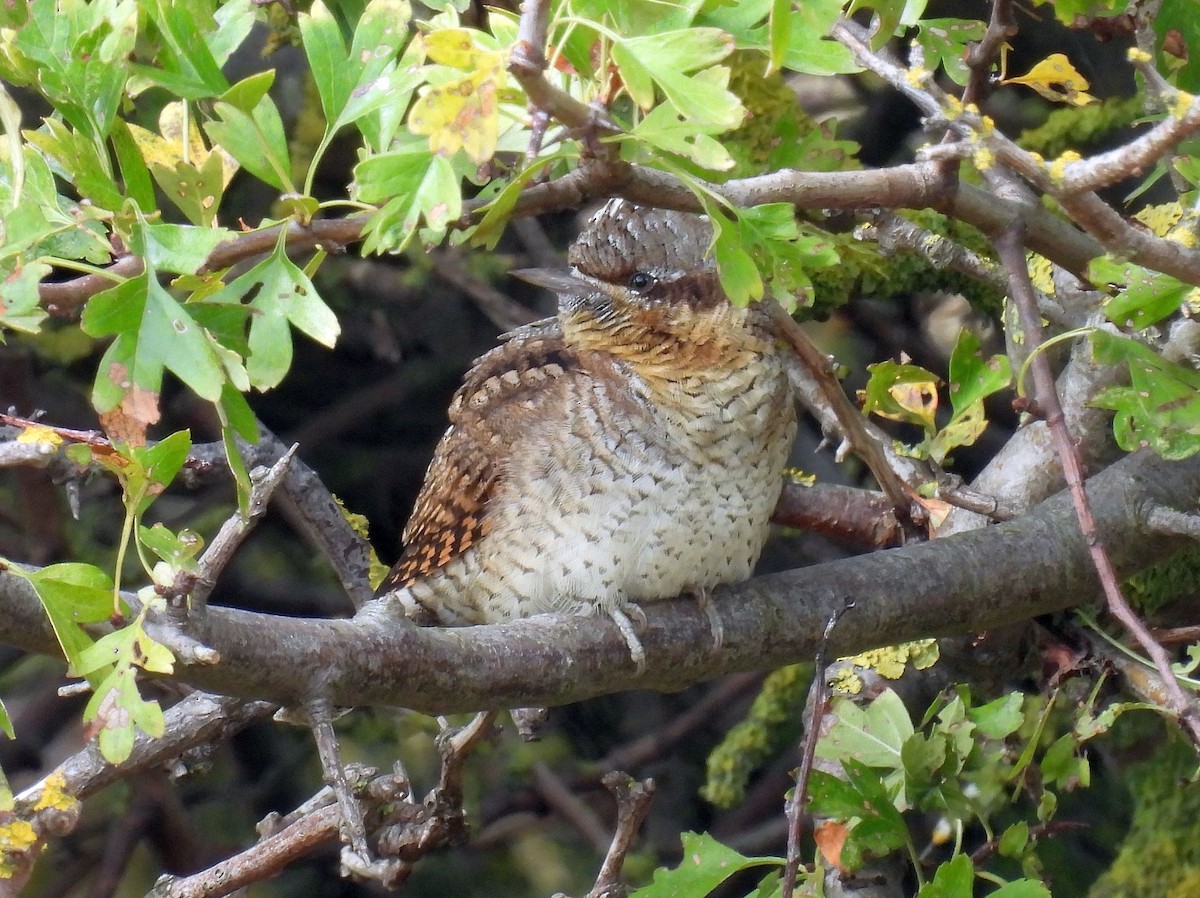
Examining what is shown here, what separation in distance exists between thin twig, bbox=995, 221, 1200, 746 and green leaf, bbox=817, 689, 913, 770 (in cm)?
40

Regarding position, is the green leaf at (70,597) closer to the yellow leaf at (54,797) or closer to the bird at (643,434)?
the yellow leaf at (54,797)

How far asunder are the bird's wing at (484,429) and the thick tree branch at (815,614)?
32 cm

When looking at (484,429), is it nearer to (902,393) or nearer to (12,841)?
(902,393)

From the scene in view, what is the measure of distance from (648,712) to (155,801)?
102 cm

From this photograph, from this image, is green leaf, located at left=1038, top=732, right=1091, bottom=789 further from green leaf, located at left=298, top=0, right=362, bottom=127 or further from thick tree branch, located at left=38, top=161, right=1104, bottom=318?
green leaf, located at left=298, top=0, right=362, bottom=127

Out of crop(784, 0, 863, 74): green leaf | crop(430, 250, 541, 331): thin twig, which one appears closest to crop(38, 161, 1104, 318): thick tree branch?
crop(784, 0, 863, 74): green leaf

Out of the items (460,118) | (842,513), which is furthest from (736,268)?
(842,513)

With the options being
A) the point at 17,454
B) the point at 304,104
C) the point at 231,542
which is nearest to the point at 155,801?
the point at 304,104

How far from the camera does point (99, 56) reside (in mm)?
1027

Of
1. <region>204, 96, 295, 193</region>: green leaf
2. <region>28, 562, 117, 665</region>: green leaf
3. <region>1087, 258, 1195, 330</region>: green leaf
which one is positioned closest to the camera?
<region>28, 562, 117, 665</region>: green leaf

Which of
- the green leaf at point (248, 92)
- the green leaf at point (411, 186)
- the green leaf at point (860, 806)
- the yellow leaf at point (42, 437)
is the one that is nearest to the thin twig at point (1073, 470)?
the green leaf at point (860, 806)

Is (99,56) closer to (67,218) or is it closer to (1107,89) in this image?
(67,218)

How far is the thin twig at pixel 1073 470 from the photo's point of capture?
3.81 ft

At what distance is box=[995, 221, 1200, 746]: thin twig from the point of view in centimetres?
116
